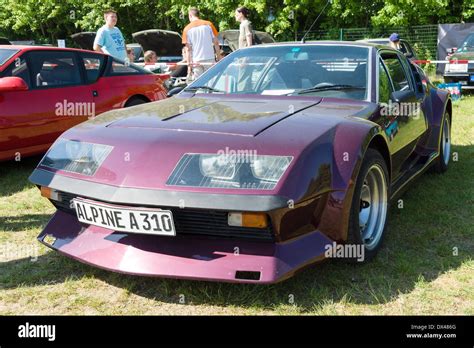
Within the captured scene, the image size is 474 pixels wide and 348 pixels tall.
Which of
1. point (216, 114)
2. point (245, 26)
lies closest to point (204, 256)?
point (216, 114)

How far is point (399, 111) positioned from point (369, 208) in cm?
83

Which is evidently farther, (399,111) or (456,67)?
(456,67)

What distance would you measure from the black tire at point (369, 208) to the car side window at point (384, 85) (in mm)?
537

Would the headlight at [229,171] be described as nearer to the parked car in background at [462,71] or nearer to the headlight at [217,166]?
the headlight at [217,166]

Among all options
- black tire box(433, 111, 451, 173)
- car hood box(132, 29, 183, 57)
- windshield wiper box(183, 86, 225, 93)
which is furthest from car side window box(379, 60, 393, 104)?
car hood box(132, 29, 183, 57)

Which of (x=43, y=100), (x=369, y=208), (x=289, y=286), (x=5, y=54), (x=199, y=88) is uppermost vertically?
(x=5, y=54)

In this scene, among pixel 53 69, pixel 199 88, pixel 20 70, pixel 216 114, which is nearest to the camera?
pixel 216 114

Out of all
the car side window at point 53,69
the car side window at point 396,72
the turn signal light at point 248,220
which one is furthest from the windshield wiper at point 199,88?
the car side window at point 53,69

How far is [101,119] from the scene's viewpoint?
3.09m

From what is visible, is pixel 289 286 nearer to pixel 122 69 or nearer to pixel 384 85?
pixel 384 85

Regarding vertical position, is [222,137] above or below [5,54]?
below

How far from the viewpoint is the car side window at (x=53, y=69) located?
17.0 feet

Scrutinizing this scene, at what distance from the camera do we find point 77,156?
274 cm
